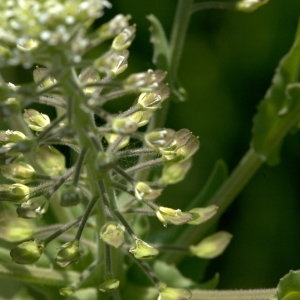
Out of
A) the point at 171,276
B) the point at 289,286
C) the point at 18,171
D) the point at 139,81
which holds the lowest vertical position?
the point at 171,276

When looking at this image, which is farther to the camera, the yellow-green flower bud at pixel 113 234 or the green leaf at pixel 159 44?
the green leaf at pixel 159 44

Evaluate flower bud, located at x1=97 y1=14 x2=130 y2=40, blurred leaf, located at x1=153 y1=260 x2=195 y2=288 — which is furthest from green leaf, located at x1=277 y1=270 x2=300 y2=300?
flower bud, located at x1=97 y1=14 x2=130 y2=40

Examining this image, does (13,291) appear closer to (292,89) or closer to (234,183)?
(234,183)

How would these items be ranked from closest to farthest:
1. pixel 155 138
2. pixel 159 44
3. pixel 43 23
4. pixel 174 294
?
1. pixel 43 23
2. pixel 155 138
3. pixel 174 294
4. pixel 159 44

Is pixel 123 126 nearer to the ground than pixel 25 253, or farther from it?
farther from it

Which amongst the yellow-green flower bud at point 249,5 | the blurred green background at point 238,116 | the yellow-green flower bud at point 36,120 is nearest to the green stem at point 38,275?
the yellow-green flower bud at point 36,120

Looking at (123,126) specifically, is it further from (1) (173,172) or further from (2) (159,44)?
(2) (159,44)

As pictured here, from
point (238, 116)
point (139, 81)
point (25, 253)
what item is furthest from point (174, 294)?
point (238, 116)

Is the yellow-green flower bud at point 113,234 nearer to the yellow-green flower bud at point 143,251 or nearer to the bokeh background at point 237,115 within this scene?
the yellow-green flower bud at point 143,251
